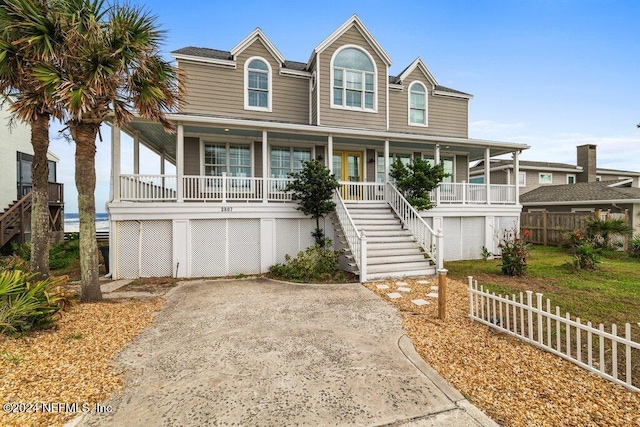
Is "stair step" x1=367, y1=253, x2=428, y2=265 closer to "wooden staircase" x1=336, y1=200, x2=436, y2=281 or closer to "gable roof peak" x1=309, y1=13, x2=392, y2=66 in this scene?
"wooden staircase" x1=336, y1=200, x2=436, y2=281

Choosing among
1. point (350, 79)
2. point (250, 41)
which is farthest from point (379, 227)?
point (250, 41)

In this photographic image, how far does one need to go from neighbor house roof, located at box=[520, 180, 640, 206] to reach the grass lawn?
5.71m

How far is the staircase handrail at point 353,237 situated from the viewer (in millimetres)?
8367

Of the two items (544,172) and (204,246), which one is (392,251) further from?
(544,172)

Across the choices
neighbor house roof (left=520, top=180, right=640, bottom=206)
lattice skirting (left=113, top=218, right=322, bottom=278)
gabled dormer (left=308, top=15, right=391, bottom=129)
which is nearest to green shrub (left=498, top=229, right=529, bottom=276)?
lattice skirting (left=113, top=218, right=322, bottom=278)

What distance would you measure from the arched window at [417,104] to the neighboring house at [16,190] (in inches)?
704

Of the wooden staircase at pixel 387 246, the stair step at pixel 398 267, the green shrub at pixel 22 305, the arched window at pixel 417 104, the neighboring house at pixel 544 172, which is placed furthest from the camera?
the neighboring house at pixel 544 172

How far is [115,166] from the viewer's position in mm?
9180

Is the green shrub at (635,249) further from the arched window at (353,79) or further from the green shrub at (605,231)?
the arched window at (353,79)

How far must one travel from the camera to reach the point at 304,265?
9000 mm

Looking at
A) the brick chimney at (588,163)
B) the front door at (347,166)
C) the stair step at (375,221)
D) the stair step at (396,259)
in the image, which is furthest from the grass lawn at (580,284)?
the brick chimney at (588,163)

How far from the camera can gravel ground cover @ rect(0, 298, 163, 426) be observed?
2.81m

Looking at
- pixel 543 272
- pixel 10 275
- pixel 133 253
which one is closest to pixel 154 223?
pixel 133 253

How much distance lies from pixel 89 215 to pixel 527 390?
8.46 m
